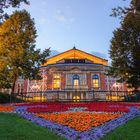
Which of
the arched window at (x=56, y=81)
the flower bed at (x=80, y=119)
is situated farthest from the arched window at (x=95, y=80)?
the flower bed at (x=80, y=119)

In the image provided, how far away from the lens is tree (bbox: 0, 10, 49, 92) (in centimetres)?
3173

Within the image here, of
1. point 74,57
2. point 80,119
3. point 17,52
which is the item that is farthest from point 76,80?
point 80,119

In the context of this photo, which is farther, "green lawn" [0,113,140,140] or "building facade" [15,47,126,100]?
"building facade" [15,47,126,100]

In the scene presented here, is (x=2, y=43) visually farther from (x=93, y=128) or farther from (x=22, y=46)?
(x=93, y=128)

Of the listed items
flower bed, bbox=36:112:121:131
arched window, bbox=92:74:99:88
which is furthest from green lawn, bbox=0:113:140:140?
arched window, bbox=92:74:99:88

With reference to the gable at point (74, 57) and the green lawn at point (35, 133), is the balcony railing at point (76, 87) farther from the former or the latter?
the green lawn at point (35, 133)

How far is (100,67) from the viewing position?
164 feet

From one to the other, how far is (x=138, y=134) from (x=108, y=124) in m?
2.60

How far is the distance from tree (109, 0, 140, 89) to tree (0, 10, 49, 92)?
311 inches

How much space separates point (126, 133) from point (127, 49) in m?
20.3

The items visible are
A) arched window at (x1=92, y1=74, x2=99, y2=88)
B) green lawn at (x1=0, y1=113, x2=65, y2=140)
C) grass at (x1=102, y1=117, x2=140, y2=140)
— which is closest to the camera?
green lawn at (x1=0, y1=113, x2=65, y2=140)

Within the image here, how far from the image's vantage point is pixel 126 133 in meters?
10.6

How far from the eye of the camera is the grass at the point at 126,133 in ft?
33.0

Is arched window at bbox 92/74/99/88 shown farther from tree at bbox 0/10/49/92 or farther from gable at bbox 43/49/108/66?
tree at bbox 0/10/49/92
